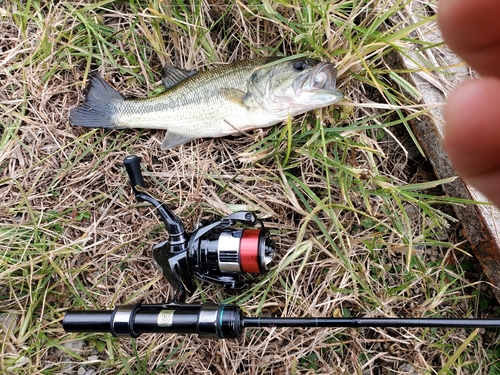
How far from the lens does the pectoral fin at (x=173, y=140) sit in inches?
120

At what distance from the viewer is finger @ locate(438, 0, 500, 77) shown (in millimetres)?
1059

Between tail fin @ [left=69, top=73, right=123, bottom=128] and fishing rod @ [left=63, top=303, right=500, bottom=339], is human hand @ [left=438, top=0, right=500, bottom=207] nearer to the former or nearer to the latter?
fishing rod @ [left=63, top=303, right=500, bottom=339]

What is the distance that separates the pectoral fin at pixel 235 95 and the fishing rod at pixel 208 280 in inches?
29.6

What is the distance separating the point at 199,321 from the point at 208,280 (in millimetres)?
461

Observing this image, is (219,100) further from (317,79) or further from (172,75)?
(317,79)

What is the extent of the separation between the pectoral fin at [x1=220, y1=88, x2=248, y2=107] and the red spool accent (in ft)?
3.03

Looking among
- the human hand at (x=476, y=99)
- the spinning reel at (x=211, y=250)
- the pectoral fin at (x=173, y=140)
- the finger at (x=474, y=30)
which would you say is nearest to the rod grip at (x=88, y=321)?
the spinning reel at (x=211, y=250)

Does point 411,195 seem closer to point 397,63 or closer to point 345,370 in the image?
point 397,63

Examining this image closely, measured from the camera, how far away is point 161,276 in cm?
293

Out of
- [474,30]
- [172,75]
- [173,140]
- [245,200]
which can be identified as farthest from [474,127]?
[172,75]

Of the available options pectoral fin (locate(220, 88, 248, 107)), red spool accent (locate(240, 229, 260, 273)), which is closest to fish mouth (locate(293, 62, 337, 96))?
pectoral fin (locate(220, 88, 248, 107))

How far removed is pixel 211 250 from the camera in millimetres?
2576

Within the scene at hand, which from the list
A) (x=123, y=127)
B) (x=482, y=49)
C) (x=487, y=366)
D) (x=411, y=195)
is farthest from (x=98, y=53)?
(x=487, y=366)

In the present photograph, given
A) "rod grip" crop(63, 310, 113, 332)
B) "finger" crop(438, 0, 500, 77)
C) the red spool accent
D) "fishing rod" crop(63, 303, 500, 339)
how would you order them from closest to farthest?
1. "finger" crop(438, 0, 500, 77)
2. "fishing rod" crop(63, 303, 500, 339)
3. "rod grip" crop(63, 310, 113, 332)
4. the red spool accent
